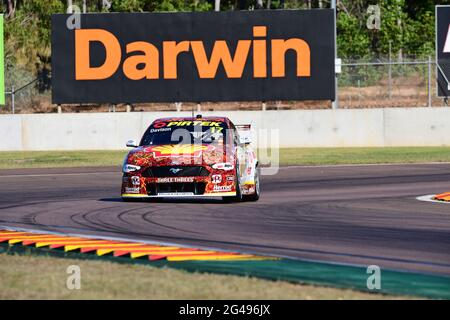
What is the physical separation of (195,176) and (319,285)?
337 inches

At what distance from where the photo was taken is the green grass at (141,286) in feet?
29.9

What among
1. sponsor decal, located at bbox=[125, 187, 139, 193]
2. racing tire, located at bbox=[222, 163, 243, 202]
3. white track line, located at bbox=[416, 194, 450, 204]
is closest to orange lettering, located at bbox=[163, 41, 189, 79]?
white track line, located at bbox=[416, 194, 450, 204]

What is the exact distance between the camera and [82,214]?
16859 millimetres

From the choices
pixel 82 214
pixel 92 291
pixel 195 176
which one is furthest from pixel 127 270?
pixel 195 176

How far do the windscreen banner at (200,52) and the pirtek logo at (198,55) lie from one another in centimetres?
3

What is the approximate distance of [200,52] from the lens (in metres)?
39.3

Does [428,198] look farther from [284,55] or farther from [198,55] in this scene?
[198,55]

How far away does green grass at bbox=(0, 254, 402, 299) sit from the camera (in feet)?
29.9

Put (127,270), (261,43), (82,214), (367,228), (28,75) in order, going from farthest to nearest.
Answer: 1. (28,75)
2. (261,43)
3. (82,214)
4. (367,228)
5. (127,270)

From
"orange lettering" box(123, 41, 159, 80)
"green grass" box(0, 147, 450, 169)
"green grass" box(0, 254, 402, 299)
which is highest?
"orange lettering" box(123, 41, 159, 80)

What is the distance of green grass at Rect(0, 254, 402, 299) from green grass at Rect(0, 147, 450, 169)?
2062 cm

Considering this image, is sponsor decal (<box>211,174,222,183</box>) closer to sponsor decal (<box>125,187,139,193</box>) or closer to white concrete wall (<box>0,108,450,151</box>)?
sponsor decal (<box>125,187,139,193</box>)

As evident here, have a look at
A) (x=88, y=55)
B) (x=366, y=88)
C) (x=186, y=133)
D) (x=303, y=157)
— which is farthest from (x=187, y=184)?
(x=366, y=88)

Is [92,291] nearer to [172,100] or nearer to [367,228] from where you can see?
[367,228]
